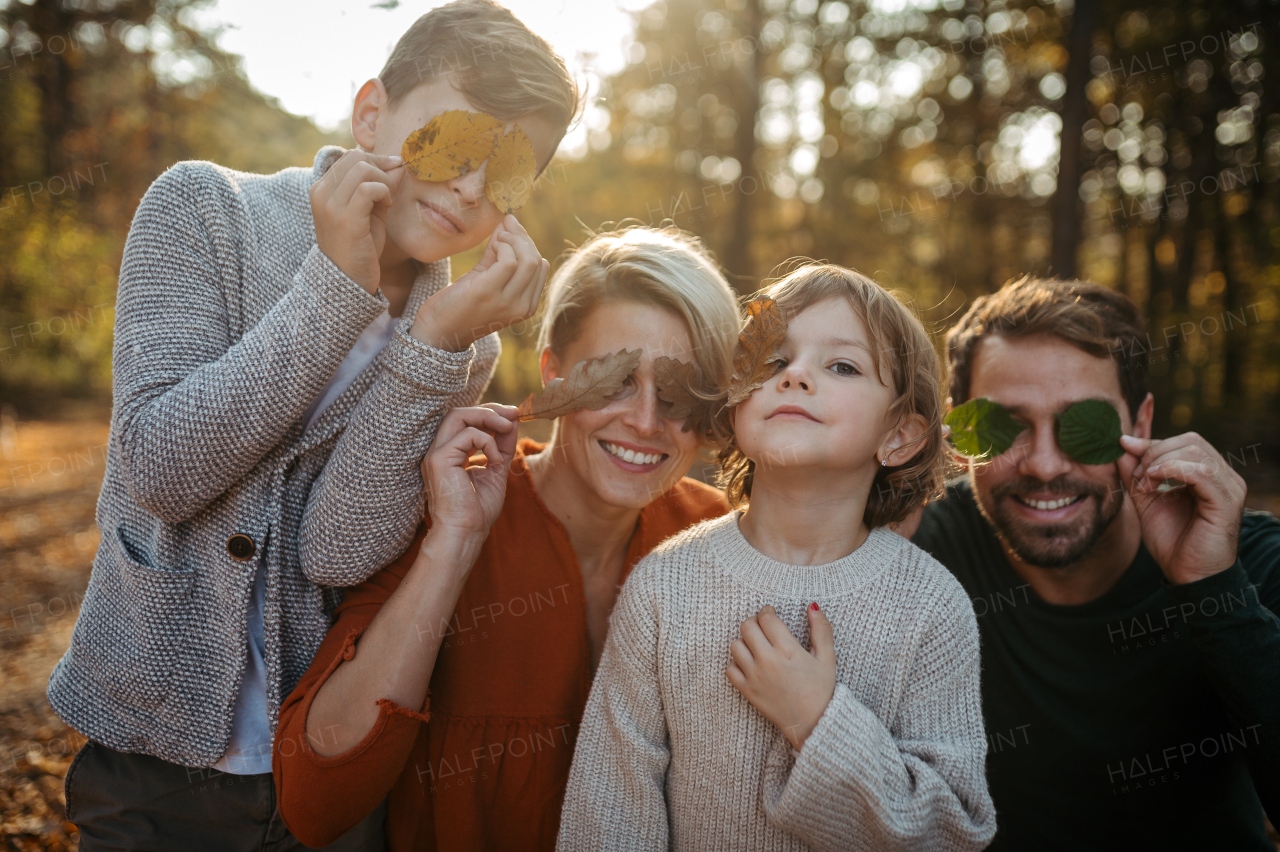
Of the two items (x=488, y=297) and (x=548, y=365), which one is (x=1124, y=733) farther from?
(x=488, y=297)

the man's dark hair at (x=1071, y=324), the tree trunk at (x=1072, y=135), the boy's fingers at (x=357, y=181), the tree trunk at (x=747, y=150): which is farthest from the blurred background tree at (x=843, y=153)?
the boy's fingers at (x=357, y=181)

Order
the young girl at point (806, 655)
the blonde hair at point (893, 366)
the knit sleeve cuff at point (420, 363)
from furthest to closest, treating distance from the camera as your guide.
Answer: the blonde hair at point (893, 366) → the knit sleeve cuff at point (420, 363) → the young girl at point (806, 655)

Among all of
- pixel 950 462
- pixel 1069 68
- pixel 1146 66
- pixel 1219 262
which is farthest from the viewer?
pixel 1219 262

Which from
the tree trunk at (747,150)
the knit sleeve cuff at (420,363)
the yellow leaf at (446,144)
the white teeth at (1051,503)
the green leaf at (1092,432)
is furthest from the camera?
the tree trunk at (747,150)

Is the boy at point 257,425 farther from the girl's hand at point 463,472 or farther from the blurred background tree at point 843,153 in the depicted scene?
the blurred background tree at point 843,153

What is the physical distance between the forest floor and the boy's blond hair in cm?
283

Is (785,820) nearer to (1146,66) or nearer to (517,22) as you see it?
(517,22)

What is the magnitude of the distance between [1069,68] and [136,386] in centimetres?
786

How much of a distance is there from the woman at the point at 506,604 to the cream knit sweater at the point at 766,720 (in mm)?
294

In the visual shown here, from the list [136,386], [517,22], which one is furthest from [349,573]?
[517,22]

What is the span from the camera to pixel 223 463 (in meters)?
1.88

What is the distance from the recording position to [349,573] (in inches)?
81.0

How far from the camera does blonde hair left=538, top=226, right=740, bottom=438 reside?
8.00 feet

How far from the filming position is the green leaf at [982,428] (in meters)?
2.60
